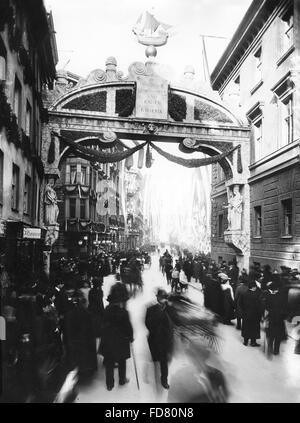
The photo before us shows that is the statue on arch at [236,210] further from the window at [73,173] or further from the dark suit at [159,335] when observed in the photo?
the window at [73,173]

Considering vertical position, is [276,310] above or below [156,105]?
below

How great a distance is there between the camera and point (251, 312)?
10133 millimetres

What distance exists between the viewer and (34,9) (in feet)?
48.4

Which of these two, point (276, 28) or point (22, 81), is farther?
point (276, 28)

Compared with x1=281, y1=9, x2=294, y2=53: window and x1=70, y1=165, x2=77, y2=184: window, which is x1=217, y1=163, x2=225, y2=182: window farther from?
x1=70, y1=165, x2=77, y2=184: window

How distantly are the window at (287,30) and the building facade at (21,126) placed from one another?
981cm

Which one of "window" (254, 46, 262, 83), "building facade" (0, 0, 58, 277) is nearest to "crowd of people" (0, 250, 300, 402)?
"building facade" (0, 0, 58, 277)

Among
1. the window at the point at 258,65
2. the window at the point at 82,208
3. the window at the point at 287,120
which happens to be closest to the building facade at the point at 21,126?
the window at the point at 287,120

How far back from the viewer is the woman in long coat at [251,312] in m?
10.1

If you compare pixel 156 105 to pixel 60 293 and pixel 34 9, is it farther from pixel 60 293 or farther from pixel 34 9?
pixel 60 293

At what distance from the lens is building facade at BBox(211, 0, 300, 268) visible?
15766 millimetres
